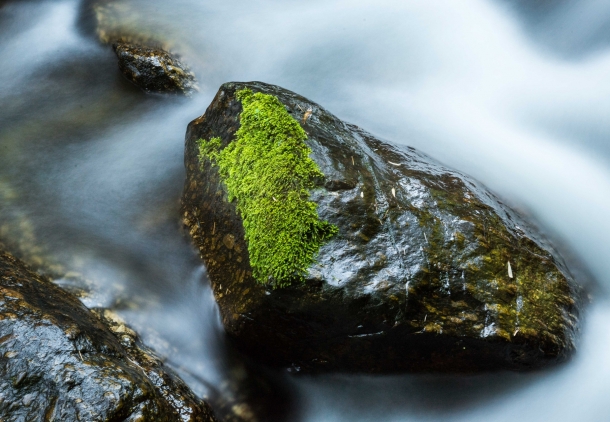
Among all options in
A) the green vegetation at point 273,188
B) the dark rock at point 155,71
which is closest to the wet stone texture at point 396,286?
the green vegetation at point 273,188

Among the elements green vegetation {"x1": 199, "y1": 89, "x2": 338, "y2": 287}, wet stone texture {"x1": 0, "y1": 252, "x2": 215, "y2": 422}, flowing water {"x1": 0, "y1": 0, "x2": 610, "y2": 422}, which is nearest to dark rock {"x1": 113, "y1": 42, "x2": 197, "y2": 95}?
flowing water {"x1": 0, "y1": 0, "x2": 610, "y2": 422}

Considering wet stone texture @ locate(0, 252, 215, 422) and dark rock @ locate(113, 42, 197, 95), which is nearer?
wet stone texture @ locate(0, 252, 215, 422)

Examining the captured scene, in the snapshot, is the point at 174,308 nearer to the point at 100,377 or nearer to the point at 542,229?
the point at 100,377

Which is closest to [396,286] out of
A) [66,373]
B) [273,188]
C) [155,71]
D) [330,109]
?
[273,188]

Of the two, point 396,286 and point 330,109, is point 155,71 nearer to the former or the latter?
point 330,109

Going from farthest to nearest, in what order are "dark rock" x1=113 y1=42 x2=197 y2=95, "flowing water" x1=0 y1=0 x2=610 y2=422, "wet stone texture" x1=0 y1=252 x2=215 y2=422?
"dark rock" x1=113 y1=42 x2=197 y2=95 < "flowing water" x1=0 y1=0 x2=610 y2=422 < "wet stone texture" x1=0 y1=252 x2=215 y2=422

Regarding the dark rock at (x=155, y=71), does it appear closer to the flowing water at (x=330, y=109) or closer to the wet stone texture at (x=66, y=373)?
the flowing water at (x=330, y=109)

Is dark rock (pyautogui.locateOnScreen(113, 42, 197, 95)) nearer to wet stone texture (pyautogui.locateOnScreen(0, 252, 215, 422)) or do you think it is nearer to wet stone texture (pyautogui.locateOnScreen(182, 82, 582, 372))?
wet stone texture (pyautogui.locateOnScreen(182, 82, 582, 372))
